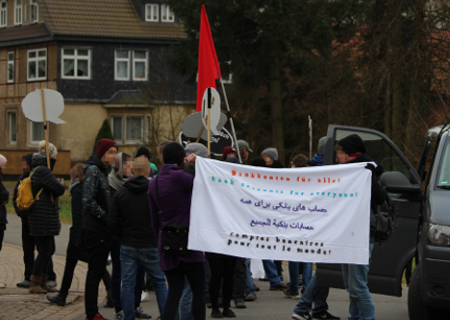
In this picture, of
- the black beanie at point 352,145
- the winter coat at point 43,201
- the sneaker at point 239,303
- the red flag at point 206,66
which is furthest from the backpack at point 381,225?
the winter coat at point 43,201

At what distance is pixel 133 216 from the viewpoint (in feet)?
20.6

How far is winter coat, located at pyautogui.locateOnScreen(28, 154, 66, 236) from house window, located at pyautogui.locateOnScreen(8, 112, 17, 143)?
33236mm

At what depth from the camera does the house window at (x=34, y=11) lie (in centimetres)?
3818

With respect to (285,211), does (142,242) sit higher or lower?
lower

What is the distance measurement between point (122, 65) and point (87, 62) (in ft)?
6.91

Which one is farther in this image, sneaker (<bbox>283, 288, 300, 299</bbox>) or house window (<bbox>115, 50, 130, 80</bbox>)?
house window (<bbox>115, 50, 130, 80</bbox>)

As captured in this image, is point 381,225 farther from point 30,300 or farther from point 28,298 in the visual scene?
point 28,298

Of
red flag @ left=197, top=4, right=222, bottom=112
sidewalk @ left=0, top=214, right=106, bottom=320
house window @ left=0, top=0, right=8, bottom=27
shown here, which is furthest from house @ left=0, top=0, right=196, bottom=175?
red flag @ left=197, top=4, right=222, bottom=112

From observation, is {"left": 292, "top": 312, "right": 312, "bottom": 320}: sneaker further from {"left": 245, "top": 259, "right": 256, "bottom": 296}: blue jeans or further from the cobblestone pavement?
the cobblestone pavement

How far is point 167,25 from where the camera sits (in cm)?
3881

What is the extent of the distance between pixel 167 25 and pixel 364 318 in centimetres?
3475

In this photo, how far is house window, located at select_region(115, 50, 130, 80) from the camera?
124 feet

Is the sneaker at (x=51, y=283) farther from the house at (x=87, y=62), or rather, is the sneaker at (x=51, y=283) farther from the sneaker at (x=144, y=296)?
the house at (x=87, y=62)

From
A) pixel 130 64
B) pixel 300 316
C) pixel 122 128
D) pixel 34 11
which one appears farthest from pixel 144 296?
pixel 34 11
